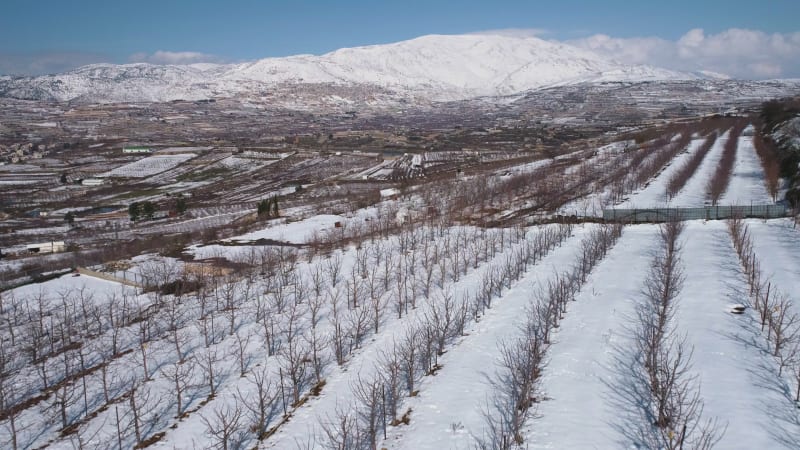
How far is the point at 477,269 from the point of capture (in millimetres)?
23141

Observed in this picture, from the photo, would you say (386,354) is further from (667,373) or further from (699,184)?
(699,184)

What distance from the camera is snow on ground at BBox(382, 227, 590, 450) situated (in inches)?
417

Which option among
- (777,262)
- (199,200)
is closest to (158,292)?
(777,262)

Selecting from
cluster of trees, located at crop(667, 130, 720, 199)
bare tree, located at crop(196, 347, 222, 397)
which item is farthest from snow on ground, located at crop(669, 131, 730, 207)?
bare tree, located at crop(196, 347, 222, 397)

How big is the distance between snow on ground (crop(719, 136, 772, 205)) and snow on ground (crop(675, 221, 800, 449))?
15.2 meters

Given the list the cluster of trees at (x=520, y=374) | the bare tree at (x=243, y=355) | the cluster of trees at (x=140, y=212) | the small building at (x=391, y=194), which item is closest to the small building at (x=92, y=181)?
the cluster of trees at (x=140, y=212)

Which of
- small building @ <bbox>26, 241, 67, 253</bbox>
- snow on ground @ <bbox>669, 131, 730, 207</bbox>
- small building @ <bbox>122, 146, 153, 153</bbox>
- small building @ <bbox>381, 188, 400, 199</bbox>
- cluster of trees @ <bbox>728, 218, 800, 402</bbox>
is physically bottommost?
small building @ <bbox>26, 241, 67, 253</bbox>

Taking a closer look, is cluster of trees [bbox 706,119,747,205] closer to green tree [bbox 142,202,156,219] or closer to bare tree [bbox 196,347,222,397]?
bare tree [bbox 196,347,222,397]

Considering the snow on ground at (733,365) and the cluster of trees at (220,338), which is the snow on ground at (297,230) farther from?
the snow on ground at (733,365)

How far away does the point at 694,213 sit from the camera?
29422mm

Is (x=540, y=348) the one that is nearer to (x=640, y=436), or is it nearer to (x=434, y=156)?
(x=640, y=436)

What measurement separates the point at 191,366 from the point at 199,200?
5335 centimetres

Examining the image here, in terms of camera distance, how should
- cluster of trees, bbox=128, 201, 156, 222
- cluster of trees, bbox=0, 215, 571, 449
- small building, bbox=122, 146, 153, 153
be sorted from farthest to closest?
small building, bbox=122, 146, 153, 153
cluster of trees, bbox=128, 201, 156, 222
cluster of trees, bbox=0, 215, 571, 449

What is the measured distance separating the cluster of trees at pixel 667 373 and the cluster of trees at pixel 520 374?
2354 mm
